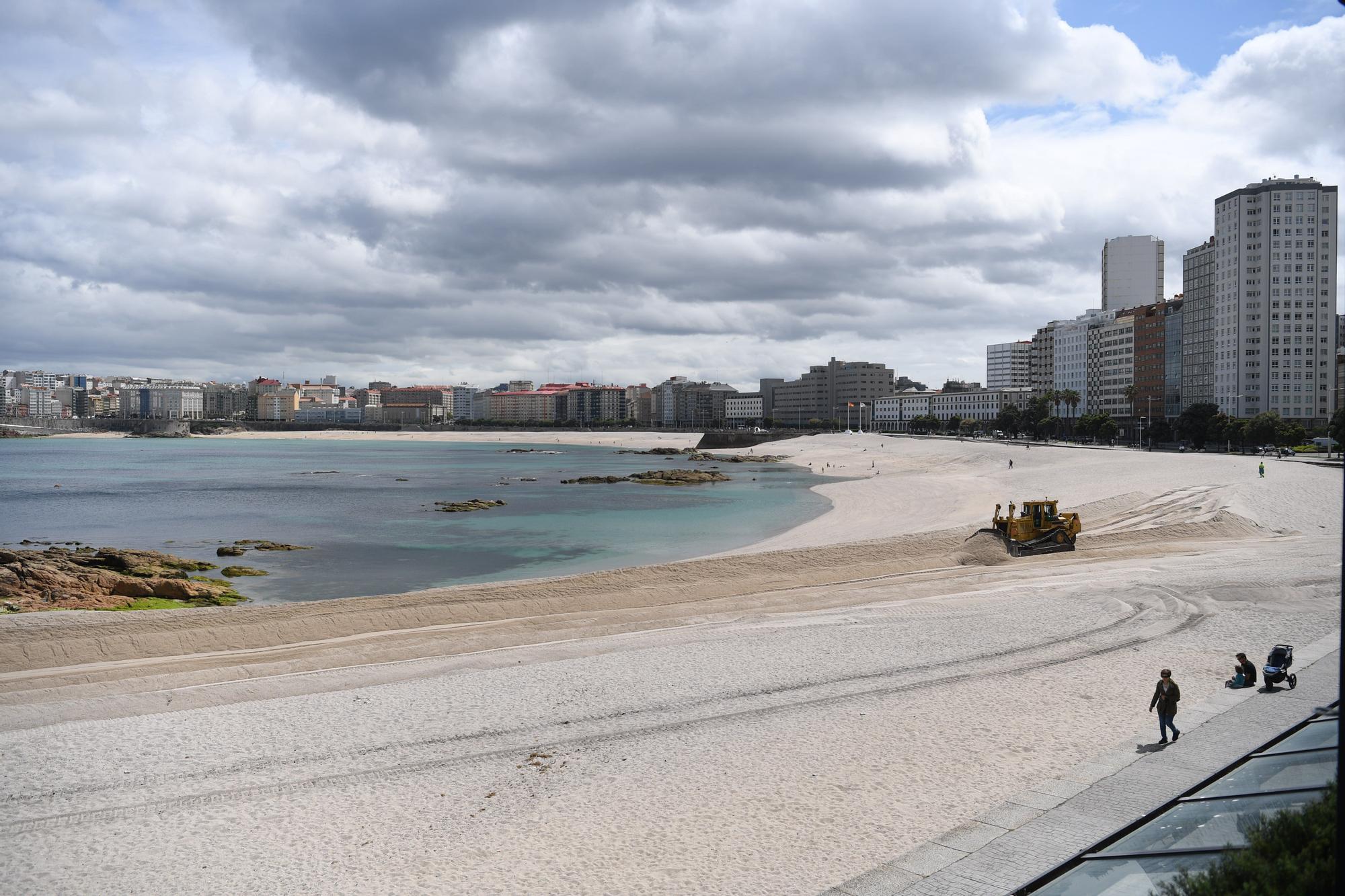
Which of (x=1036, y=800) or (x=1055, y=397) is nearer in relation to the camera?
(x=1036, y=800)

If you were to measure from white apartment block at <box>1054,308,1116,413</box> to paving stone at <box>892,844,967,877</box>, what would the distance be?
161m

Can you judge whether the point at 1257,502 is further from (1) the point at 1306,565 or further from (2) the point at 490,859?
(2) the point at 490,859

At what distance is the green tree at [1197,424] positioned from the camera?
285 feet

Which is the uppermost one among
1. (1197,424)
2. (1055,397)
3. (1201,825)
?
(1055,397)

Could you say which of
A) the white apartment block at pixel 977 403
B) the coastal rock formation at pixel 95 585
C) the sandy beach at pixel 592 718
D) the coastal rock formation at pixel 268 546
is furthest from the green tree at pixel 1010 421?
the coastal rock formation at pixel 95 585

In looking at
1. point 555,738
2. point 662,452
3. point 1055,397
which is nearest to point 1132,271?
point 1055,397

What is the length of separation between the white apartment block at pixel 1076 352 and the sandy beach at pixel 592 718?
145m

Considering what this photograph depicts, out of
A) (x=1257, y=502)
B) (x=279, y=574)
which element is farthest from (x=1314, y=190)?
(x=279, y=574)

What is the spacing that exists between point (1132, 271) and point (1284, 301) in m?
70.0

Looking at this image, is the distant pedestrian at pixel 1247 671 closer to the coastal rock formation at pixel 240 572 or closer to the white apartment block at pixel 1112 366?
the coastal rock formation at pixel 240 572

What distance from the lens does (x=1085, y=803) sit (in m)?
8.80

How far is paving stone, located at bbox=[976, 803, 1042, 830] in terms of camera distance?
339 inches

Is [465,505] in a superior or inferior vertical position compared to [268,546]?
superior

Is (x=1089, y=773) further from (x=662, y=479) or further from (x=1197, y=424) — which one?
(x=1197, y=424)
